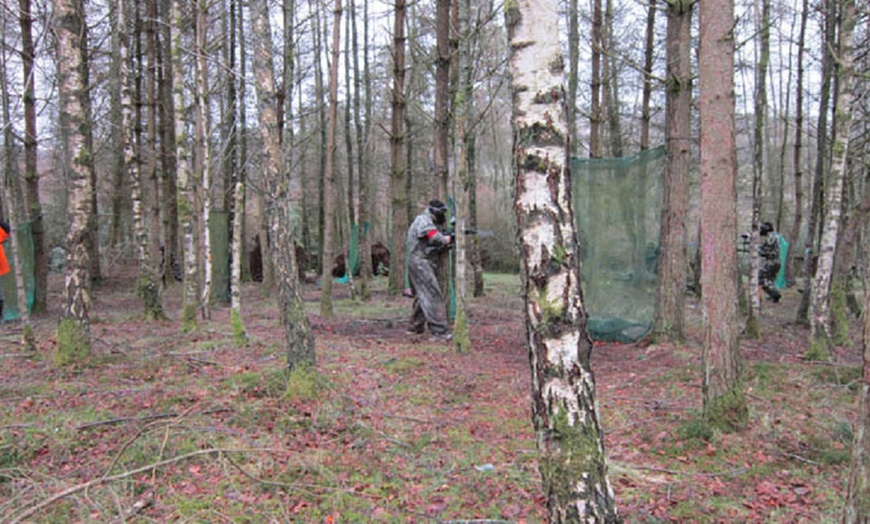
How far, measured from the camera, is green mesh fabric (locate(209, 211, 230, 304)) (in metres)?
12.6

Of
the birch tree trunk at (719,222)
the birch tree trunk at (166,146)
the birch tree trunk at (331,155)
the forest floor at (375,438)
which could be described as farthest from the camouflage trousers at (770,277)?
the birch tree trunk at (166,146)

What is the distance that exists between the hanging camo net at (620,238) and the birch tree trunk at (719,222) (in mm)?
3135

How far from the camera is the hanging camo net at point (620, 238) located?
25.0 ft

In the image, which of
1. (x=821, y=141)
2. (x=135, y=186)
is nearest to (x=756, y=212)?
(x=821, y=141)

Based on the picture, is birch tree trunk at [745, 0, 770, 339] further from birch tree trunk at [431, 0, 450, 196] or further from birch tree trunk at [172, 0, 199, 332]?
birch tree trunk at [172, 0, 199, 332]

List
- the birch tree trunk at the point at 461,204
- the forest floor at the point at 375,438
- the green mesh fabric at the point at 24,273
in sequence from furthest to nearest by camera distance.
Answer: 1. the green mesh fabric at the point at 24,273
2. the birch tree trunk at the point at 461,204
3. the forest floor at the point at 375,438

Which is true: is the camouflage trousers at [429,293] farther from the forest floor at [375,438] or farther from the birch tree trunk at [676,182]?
the birch tree trunk at [676,182]

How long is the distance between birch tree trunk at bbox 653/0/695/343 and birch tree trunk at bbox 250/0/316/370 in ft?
15.4

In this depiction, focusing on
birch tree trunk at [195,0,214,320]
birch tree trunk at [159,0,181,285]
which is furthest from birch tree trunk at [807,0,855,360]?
birch tree trunk at [159,0,181,285]

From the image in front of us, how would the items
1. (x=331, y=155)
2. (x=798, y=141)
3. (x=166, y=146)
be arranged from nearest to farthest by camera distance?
(x=331, y=155), (x=798, y=141), (x=166, y=146)

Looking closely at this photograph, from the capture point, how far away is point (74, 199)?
579 centimetres

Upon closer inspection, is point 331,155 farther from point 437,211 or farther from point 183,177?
point 437,211

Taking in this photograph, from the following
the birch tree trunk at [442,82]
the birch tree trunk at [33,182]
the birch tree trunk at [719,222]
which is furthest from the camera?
the birch tree trunk at [33,182]

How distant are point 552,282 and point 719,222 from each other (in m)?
2.46
